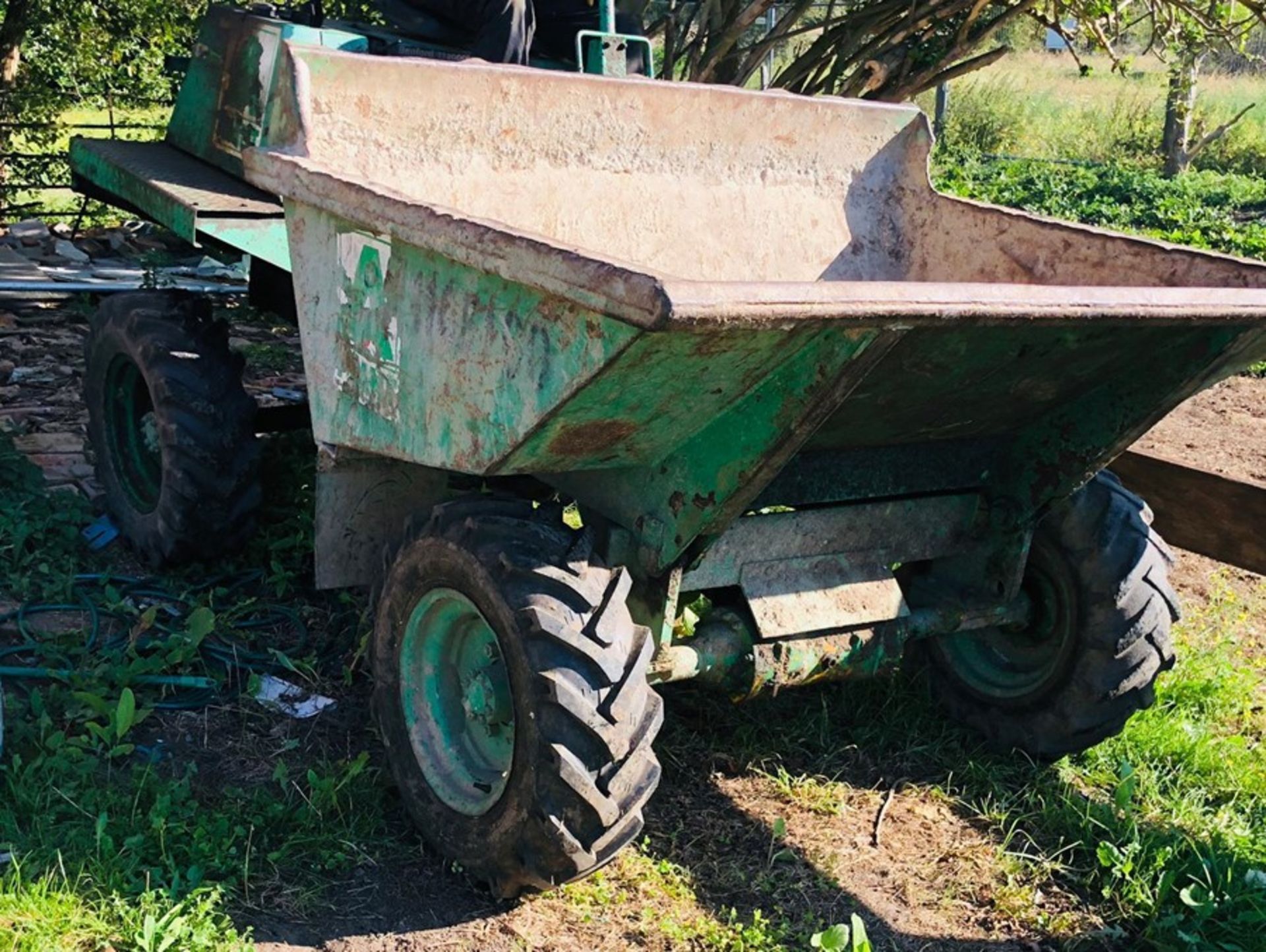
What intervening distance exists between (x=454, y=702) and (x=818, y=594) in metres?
0.86

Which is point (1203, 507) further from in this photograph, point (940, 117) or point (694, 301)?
point (940, 117)

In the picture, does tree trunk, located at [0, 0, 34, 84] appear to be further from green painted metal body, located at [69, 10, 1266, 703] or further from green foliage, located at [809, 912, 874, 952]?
green foliage, located at [809, 912, 874, 952]

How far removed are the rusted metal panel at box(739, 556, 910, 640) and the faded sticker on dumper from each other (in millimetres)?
898

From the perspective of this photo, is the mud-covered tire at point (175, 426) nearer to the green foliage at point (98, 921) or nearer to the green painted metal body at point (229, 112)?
the green painted metal body at point (229, 112)

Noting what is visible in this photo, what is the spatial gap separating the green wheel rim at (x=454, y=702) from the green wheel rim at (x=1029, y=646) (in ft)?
4.71

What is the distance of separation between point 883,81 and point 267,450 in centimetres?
531

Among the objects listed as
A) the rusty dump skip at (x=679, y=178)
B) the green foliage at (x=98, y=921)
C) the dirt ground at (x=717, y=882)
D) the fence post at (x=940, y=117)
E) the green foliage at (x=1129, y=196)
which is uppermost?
the fence post at (x=940, y=117)

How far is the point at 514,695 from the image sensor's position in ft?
9.71

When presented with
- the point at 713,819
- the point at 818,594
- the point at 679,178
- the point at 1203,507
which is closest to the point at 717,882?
the point at 713,819

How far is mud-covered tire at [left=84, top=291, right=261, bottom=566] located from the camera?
431 cm

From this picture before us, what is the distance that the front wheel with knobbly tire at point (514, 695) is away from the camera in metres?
2.85

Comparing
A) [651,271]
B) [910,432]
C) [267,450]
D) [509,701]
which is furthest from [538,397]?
[267,450]

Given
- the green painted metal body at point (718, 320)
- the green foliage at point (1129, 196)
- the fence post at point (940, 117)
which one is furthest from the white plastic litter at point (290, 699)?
the fence post at point (940, 117)

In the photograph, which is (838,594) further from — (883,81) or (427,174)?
(883,81)
